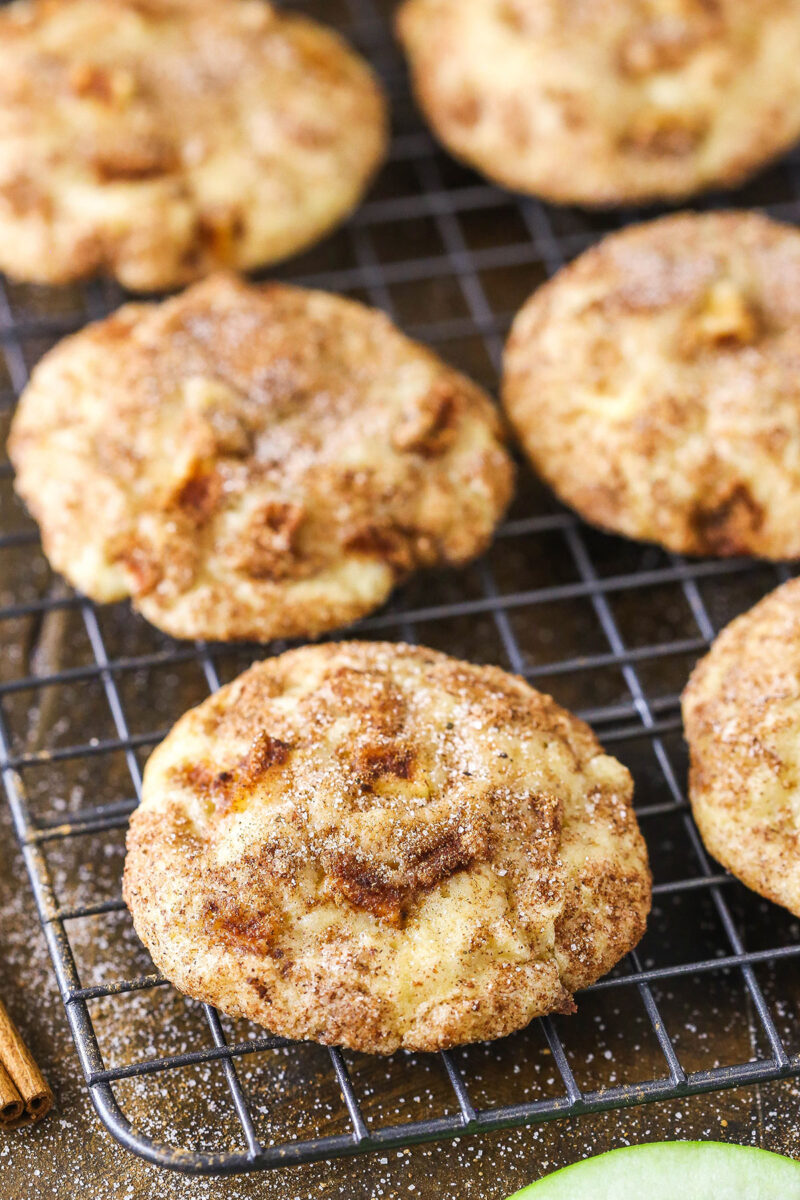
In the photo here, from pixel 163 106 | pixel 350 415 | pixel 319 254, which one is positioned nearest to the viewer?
pixel 350 415

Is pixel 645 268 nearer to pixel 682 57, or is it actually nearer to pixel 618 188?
pixel 618 188

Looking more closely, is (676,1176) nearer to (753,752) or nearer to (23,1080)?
(753,752)

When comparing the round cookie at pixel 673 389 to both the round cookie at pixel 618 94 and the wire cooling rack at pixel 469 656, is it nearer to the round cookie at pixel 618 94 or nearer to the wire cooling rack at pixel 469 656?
the wire cooling rack at pixel 469 656

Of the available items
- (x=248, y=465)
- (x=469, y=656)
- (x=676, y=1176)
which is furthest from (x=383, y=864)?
(x=248, y=465)

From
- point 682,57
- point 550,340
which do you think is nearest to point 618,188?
point 682,57

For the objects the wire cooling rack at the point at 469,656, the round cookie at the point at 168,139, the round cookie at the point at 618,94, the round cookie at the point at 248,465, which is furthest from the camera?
the round cookie at the point at 618,94

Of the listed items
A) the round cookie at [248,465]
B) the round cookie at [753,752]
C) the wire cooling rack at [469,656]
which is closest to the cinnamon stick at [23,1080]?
the wire cooling rack at [469,656]
